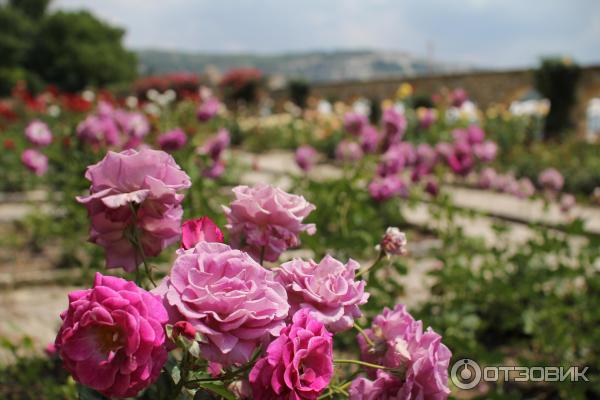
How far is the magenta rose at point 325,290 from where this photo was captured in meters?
0.85

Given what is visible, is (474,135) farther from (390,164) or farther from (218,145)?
(218,145)

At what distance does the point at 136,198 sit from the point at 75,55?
47572 mm

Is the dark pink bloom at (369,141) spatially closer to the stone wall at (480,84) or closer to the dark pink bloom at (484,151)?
the dark pink bloom at (484,151)

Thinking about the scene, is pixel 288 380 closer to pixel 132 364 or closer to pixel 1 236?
pixel 132 364

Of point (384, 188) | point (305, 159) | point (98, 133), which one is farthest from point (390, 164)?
point (98, 133)

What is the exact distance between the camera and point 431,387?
34.4 inches

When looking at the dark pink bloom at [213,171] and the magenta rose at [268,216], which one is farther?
the dark pink bloom at [213,171]

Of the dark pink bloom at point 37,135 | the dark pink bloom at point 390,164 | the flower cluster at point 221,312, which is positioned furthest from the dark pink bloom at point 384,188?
the dark pink bloom at point 37,135

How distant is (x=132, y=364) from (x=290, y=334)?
18cm

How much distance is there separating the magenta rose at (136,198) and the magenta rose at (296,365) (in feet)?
0.86

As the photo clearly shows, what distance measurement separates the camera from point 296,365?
0.77 meters

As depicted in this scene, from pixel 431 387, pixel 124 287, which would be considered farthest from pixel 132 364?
pixel 431 387

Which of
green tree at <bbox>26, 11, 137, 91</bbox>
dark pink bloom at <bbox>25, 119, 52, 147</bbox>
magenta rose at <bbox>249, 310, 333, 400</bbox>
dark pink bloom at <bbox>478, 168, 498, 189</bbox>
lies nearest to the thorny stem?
magenta rose at <bbox>249, 310, 333, 400</bbox>

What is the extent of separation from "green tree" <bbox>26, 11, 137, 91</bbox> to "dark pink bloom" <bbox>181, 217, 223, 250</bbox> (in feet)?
150
